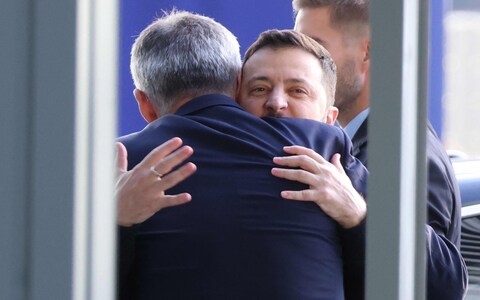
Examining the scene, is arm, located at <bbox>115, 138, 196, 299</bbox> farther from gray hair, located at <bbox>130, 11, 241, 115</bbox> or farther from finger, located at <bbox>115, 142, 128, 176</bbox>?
gray hair, located at <bbox>130, 11, 241, 115</bbox>

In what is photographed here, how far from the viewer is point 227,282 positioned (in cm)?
154

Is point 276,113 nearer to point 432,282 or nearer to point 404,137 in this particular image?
point 432,282

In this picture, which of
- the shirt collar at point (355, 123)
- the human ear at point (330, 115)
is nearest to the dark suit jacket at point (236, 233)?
the human ear at point (330, 115)

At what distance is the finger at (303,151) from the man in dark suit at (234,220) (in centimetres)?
2

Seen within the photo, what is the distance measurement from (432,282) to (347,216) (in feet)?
0.82

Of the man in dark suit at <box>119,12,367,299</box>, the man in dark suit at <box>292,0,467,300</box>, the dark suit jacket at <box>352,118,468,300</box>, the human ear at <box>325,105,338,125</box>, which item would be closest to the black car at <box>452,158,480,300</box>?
the man in dark suit at <box>292,0,467,300</box>

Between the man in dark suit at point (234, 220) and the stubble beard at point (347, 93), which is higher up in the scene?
the stubble beard at point (347, 93)

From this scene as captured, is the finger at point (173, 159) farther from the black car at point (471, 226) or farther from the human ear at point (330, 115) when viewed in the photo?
the black car at point (471, 226)

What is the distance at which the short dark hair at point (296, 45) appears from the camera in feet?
6.01

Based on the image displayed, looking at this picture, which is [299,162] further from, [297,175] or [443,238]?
[443,238]

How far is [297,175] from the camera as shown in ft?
5.23

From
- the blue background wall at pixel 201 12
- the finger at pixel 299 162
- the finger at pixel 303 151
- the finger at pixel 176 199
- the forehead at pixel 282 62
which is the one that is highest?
the blue background wall at pixel 201 12

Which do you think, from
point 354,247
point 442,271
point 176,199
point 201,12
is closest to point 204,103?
point 176,199

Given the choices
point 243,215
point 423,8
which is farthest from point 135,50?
point 423,8
